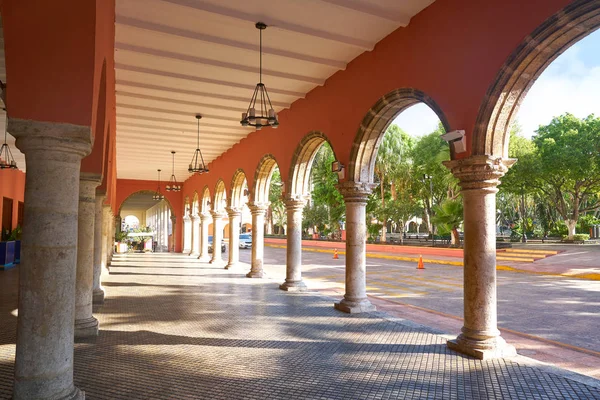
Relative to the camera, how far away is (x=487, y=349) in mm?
5152

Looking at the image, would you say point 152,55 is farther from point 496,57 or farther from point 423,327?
point 423,327

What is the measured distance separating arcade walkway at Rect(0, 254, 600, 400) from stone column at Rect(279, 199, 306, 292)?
2169 millimetres

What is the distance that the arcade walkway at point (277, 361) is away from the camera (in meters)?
4.07

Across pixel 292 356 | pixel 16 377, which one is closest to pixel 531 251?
pixel 292 356

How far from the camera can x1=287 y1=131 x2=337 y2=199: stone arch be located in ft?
33.9

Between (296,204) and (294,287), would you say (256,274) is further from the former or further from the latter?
(296,204)

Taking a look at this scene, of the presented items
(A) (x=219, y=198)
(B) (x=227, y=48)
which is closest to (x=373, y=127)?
(B) (x=227, y=48)

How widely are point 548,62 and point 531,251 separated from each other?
17018 millimetres

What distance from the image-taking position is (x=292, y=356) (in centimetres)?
520

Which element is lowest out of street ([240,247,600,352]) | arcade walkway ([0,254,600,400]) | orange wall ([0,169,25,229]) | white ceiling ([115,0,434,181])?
street ([240,247,600,352])

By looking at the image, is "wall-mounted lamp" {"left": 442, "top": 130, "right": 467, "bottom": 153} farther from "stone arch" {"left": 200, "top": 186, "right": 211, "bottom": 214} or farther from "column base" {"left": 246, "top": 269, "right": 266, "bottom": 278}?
"stone arch" {"left": 200, "top": 186, "right": 211, "bottom": 214}

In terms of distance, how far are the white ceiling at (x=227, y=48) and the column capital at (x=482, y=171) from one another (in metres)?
2.48

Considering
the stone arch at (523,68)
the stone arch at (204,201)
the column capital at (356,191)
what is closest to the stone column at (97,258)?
the column capital at (356,191)

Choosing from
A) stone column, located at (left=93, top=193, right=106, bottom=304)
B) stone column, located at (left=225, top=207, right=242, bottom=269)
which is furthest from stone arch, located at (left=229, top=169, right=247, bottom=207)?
stone column, located at (left=93, top=193, right=106, bottom=304)
